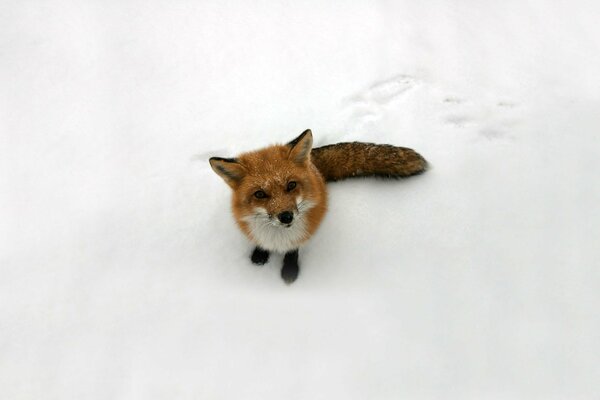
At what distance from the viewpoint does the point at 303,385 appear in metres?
2.24

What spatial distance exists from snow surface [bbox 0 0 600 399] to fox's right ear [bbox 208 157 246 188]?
2.18 feet

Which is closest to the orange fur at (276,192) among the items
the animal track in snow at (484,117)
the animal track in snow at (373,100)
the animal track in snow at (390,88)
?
the animal track in snow at (373,100)

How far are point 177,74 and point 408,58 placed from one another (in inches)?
90.6

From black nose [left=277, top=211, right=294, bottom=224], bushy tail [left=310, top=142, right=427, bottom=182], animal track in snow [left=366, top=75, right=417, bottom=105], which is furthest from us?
animal track in snow [left=366, top=75, right=417, bottom=105]

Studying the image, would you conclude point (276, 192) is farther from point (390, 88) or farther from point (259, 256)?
point (390, 88)

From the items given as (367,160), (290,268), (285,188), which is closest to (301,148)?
(285,188)

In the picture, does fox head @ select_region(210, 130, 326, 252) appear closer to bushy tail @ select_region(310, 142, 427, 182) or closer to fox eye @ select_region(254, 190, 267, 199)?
fox eye @ select_region(254, 190, 267, 199)

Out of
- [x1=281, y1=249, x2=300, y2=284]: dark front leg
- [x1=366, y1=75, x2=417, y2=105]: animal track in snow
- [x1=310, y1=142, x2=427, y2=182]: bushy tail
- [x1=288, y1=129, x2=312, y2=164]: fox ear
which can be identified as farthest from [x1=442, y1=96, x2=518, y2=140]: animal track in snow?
[x1=281, y1=249, x2=300, y2=284]: dark front leg

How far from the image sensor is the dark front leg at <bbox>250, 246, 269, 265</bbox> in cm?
269

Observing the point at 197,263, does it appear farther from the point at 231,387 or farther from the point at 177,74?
the point at 177,74

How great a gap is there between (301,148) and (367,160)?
0.68 m

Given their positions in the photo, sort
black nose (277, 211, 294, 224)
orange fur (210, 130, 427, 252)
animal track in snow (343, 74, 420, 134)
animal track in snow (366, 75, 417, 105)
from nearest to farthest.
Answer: black nose (277, 211, 294, 224), orange fur (210, 130, 427, 252), animal track in snow (343, 74, 420, 134), animal track in snow (366, 75, 417, 105)

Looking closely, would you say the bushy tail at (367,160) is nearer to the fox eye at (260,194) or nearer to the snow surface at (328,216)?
the snow surface at (328,216)

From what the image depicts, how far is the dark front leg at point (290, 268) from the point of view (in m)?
2.61
